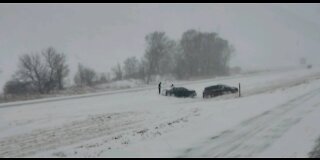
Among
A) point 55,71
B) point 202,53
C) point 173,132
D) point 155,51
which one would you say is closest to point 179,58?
point 155,51

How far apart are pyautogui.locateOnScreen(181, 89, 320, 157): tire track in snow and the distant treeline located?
5060cm

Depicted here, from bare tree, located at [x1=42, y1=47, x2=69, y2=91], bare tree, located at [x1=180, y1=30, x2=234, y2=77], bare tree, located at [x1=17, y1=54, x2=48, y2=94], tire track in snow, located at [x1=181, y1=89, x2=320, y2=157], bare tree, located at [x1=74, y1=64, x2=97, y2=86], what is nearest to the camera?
tire track in snow, located at [x1=181, y1=89, x2=320, y2=157]

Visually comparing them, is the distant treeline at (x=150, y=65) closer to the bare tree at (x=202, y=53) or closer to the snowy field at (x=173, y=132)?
the bare tree at (x=202, y=53)

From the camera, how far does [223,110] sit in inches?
1041

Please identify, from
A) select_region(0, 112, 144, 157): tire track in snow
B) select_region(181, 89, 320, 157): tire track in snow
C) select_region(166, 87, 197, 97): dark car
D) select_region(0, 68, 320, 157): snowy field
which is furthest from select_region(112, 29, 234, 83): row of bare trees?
select_region(181, 89, 320, 157): tire track in snow

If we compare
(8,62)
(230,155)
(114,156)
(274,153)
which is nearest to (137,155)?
(114,156)

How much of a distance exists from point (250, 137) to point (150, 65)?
7246 centimetres

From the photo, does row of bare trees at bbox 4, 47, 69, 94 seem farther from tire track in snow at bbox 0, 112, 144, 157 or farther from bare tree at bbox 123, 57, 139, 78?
tire track in snow at bbox 0, 112, 144, 157

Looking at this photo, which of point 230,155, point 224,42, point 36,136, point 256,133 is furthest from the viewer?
point 224,42

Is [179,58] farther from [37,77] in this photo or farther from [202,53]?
[37,77]

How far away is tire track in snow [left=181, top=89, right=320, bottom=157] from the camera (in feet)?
47.9

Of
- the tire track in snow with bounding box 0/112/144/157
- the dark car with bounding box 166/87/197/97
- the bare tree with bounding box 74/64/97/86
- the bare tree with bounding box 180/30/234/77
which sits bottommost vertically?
the tire track in snow with bounding box 0/112/144/157

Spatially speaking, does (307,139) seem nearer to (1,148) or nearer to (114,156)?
(114,156)

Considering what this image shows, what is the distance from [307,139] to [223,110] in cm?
1013
